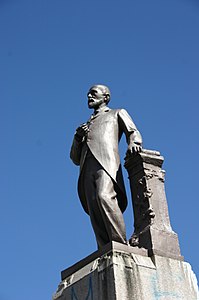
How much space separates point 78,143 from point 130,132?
85 cm

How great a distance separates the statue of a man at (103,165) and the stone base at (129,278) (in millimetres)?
427

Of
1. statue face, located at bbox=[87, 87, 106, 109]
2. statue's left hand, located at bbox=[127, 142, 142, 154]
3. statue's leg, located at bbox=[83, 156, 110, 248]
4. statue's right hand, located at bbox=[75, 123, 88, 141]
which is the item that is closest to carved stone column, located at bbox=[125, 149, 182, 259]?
statue's left hand, located at bbox=[127, 142, 142, 154]

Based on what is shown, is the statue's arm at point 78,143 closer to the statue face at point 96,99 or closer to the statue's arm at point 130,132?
the statue face at point 96,99

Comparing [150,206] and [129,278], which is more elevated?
[150,206]

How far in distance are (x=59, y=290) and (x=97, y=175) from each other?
163cm

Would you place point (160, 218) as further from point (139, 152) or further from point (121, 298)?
point (121, 298)

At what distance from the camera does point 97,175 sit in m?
7.50

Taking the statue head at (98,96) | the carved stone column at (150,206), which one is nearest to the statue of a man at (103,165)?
the statue head at (98,96)

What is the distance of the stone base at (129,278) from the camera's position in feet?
20.8

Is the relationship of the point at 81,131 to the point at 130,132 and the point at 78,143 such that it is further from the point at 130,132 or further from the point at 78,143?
the point at 130,132

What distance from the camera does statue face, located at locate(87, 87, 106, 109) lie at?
8484mm

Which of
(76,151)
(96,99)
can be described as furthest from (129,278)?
(96,99)

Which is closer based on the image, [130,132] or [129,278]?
[129,278]

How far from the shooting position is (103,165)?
7.48 m
